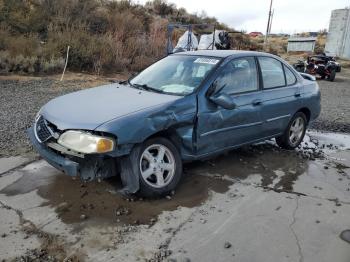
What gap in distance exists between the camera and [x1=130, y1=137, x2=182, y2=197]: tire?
3895 millimetres

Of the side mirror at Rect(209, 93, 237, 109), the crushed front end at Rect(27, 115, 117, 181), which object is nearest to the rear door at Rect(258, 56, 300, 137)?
the side mirror at Rect(209, 93, 237, 109)

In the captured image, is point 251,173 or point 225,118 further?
point 251,173

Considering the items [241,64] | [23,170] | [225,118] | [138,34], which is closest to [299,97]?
[241,64]

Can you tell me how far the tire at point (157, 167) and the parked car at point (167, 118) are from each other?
10 mm

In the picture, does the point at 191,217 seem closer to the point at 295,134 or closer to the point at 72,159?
the point at 72,159

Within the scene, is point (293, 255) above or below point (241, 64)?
below

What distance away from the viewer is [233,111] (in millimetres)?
4711

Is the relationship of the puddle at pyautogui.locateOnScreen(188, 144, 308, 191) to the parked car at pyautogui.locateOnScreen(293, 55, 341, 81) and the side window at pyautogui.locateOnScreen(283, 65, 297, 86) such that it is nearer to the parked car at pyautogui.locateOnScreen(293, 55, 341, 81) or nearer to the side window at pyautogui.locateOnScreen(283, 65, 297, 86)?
the side window at pyautogui.locateOnScreen(283, 65, 297, 86)

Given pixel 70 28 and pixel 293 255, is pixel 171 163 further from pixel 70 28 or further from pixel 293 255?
pixel 70 28

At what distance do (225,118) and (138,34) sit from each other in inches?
588

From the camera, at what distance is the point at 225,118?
461cm

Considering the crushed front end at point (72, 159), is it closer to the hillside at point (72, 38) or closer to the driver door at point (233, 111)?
the driver door at point (233, 111)

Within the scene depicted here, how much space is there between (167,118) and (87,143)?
89cm

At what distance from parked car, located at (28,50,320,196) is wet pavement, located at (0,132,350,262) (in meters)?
0.36
